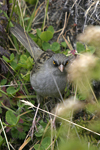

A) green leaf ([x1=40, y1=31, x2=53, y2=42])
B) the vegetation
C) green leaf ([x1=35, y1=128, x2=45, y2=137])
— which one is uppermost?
green leaf ([x1=40, y1=31, x2=53, y2=42])

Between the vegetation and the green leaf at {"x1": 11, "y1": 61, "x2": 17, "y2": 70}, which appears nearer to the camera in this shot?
the vegetation

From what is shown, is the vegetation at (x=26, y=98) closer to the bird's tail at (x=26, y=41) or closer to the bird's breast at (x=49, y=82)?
the bird's tail at (x=26, y=41)

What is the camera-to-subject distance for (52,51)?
355 cm

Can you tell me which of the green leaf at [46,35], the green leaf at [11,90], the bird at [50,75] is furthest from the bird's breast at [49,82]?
the green leaf at [46,35]

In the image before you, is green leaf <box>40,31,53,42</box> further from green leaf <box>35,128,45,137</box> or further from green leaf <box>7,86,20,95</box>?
green leaf <box>35,128,45,137</box>

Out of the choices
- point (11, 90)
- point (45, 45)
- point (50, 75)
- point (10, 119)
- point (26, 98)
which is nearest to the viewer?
point (10, 119)

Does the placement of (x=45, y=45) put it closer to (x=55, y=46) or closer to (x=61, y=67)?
(x=55, y=46)

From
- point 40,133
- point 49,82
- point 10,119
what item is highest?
point 49,82

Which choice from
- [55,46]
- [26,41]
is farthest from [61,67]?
[26,41]

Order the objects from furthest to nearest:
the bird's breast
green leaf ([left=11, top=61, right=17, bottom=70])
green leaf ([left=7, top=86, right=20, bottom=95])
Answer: green leaf ([left=11, top=61, right=17, bottom=70]), green leaf ([left=7, top=86, right=20, bottom=95]), the bird's breast

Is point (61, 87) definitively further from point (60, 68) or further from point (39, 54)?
point (39, 54)

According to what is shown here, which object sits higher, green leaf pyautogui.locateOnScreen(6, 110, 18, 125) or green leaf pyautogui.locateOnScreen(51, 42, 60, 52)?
green leaf pyautogui.locateOnScreen(51, 42, 60, 52)

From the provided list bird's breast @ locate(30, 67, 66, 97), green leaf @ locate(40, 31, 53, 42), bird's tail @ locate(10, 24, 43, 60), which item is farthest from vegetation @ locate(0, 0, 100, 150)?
bird's breast @ locate(30, 67, 66, 97)

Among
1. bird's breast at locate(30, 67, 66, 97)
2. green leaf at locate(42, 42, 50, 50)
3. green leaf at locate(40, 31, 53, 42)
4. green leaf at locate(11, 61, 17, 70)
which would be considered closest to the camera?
bird's breast at locate(30, 67, 66, 97)
